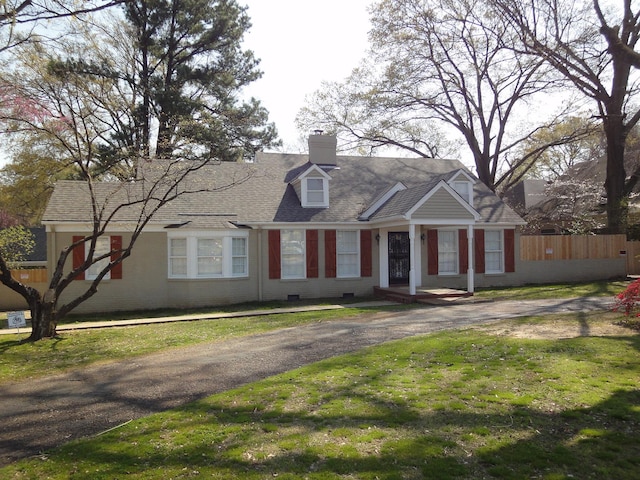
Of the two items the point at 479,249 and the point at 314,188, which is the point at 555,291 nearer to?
the point at 479,249

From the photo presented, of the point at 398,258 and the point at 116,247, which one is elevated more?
the point at 116,247

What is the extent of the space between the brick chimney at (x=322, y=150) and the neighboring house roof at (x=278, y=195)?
364 mm

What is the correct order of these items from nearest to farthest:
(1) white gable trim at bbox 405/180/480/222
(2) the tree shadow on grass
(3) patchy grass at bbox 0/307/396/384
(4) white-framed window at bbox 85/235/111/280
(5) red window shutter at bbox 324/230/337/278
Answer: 1. (2) the tree shadow on grass
2. (3) patchy grass at bbox 0/307/396/384
3. (1) white gable trim at bbox 405/180/480/222
4. (4) white-framed window at bbox 85/235/111/280
5. (5) red window shutter at bbox 324/230/337/278

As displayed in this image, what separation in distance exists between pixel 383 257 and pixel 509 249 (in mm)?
5494

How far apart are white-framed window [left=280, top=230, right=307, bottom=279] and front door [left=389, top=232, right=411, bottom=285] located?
3.60 m

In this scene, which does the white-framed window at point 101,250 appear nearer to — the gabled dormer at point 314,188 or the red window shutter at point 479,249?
the gabled dormer at point 314,188

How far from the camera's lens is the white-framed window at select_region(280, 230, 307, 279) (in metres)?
18.3

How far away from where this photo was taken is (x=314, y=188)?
63.9 feet

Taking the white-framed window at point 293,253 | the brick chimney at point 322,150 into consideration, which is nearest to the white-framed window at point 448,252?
the white-framed window at point 293,253

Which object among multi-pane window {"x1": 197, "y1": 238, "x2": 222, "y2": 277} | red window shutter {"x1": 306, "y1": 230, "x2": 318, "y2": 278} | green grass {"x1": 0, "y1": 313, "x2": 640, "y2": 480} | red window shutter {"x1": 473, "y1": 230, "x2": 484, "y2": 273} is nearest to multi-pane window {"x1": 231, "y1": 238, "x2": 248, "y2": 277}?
multi-pane window {"x1": 197, "y1": 238, "x2": 222, "y2": 277}

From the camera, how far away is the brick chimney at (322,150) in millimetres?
22172

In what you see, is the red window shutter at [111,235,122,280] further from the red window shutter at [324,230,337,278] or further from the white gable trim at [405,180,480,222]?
the white gable trim at [405,180,480,222]

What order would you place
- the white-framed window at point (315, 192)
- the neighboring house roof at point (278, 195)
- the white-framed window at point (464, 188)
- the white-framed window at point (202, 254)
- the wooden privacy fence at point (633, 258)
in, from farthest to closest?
the wooden privacy fence at point (633, 258)
the white-framed window at point (464, 188)
the white-framed window at point (315, 192)
the white-framed window at point (202, 254)
the neighboring house roof at point (278, 195)

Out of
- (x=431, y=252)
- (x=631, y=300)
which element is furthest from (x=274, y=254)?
(x=631, y=300)
